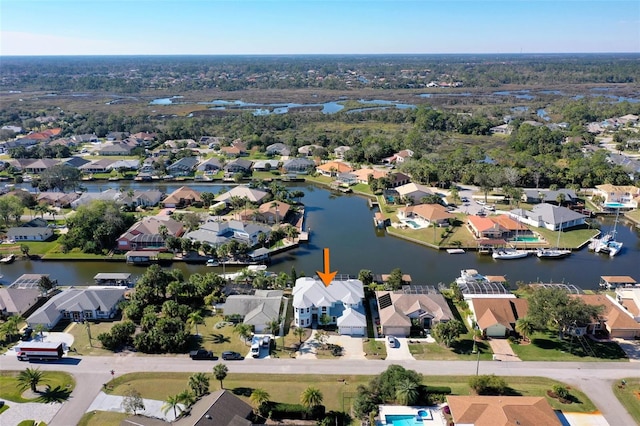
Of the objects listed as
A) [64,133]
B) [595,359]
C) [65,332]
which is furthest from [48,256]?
[64,133]

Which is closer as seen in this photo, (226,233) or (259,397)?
(259,397)

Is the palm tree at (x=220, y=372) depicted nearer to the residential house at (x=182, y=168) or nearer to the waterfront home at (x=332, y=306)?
the waterfront home at (x=332, y=306)

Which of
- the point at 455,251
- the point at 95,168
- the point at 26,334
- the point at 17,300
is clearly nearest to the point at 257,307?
the point at 26,334

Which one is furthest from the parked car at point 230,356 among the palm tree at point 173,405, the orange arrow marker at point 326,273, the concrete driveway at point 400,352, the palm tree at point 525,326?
the palm tree at point 525,326

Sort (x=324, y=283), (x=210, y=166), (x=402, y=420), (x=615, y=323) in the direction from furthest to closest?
1. (x=210, y=166)
2. (x=324, y=283)
3. (x=615, y=323)
4. (x=402, y=420)

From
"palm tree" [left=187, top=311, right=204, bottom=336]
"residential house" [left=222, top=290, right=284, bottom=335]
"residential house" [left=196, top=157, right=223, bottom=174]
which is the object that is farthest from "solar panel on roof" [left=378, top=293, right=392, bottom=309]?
"residential house" [left=196, top=157, right=223, bottom=174]

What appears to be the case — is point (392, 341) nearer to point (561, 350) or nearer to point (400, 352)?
point (400, 352)

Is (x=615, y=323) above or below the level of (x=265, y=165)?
below
